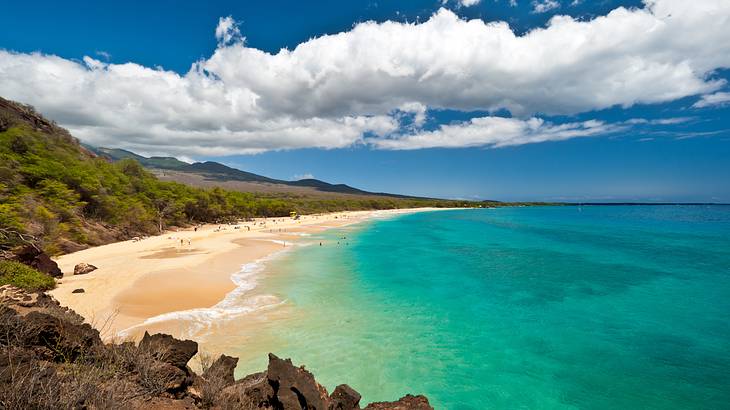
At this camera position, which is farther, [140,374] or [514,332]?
[514,332]

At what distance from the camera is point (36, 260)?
19.3m

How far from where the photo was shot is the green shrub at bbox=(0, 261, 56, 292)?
14312 millimetres

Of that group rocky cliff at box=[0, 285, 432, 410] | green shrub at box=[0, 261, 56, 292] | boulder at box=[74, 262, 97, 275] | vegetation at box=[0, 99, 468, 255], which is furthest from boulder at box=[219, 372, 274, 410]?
boulder at box=[74, 262, 97, 275]

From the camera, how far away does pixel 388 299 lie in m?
20.4

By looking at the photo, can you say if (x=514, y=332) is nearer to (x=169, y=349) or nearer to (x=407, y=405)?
(x=407, y=405)

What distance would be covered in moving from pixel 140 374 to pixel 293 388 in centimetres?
292

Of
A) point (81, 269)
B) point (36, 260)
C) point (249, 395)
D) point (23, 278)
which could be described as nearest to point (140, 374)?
point (249, 395)

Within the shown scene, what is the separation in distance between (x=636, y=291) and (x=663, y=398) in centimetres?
1560

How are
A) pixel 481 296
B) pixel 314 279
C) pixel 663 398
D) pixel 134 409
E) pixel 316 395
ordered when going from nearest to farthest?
pixel 134 409 → pixel 316 395 → pixel 663 398 → pixel 481 296 → pixel 314 279

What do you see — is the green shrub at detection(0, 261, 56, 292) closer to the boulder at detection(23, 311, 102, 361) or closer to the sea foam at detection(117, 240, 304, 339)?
the sea foam at detection(117, 240, 304, 339)

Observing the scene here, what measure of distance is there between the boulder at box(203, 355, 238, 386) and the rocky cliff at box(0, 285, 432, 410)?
29 millimetres

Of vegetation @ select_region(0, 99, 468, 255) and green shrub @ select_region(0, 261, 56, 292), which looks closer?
green shrub @ select_region(0, 261, 56, 292)

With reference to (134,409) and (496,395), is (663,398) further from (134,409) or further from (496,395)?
(134,409)

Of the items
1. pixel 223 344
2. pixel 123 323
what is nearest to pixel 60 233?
pixel 123 323
